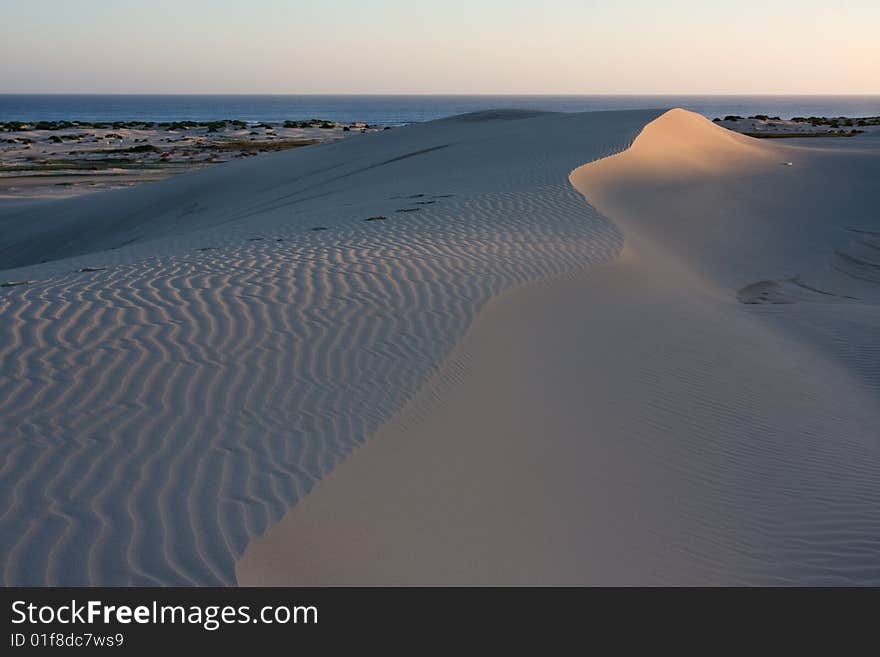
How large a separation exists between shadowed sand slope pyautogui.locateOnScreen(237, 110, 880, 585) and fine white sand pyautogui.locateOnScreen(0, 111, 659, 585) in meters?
0.24

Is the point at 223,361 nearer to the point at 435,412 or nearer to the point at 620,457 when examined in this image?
the point at 435,412

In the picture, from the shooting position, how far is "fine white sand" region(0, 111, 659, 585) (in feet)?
12.3

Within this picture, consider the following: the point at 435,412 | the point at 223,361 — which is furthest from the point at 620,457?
the point at 223,361

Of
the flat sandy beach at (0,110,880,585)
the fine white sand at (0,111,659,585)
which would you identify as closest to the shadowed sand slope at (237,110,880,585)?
the flat sandy beach at (0,110,880,585)

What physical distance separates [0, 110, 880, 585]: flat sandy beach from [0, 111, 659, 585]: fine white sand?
0.02 m

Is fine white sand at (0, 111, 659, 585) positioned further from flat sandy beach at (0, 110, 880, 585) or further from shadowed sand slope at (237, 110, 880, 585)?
shadowed sand slope at (237, 110, 880, 585)

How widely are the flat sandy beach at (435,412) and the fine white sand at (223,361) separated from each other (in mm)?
22

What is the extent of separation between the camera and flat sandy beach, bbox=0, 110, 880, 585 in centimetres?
382

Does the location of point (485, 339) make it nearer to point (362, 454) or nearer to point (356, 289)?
point (356, 289)

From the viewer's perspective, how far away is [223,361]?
18.6 ft

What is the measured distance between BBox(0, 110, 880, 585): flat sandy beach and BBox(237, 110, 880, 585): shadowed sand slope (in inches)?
0.8

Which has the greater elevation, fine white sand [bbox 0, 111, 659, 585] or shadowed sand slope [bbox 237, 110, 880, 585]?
fine white sand [bbox 0, 111, 659, 585]

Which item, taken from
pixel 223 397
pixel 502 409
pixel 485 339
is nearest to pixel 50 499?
pixel 223 397

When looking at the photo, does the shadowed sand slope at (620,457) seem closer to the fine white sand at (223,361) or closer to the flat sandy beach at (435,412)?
the flat sandy beach at (435,412)
